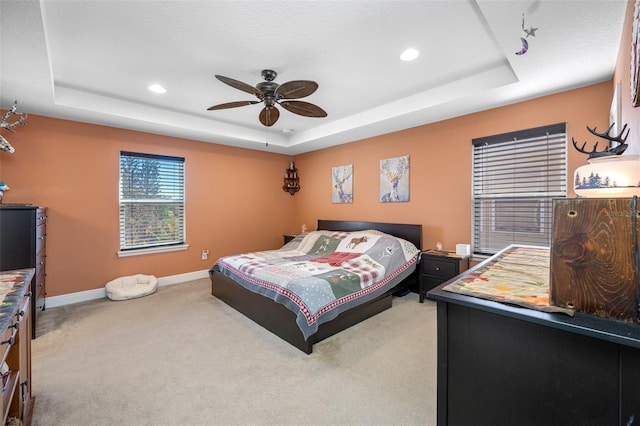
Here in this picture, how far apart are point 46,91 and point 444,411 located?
420cm

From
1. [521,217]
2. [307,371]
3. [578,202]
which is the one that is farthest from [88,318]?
[521,217]

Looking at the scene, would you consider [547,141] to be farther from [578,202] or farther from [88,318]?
[88,318]

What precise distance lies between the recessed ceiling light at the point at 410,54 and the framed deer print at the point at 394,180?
70.2 inches

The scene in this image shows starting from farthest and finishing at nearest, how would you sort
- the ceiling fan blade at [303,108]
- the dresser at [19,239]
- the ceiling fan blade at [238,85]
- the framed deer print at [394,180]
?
the framed deer print at [394,180], the ceiling fan blade at [303,108], the dresser at [19,239], the ceiling fan blade at [238,85]

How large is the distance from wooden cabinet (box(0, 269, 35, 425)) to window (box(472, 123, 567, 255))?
13.3ft

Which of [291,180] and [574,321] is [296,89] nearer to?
[574,321]

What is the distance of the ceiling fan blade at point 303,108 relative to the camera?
280 cm

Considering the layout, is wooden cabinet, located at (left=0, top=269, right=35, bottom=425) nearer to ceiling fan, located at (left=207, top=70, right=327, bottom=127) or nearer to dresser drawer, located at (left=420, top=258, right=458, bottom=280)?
ceiling fan, located at (left=207, top=70, right=327, bottom=127)

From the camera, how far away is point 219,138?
4605mm

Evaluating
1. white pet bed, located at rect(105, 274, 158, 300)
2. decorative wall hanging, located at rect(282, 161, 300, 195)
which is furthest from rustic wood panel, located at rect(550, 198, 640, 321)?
decorative wall hanging, located at rect(282, 161, 300, 195)

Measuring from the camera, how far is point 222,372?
214 centimetres

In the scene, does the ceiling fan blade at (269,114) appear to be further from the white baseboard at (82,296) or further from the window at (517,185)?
the white baseboard at (82,296)

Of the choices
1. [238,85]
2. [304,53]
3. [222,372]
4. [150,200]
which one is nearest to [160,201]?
[150,200]

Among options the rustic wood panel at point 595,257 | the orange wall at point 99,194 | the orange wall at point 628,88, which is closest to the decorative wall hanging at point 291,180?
the orange wall at point 99,194
